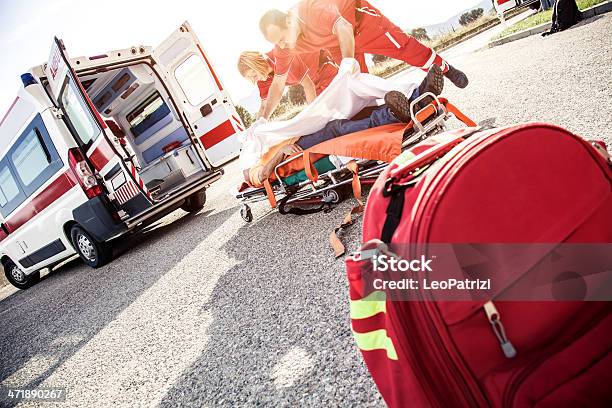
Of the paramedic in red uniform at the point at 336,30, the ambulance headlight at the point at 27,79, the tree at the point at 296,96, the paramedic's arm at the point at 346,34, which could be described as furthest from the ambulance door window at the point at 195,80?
the tree at the point at 296,96

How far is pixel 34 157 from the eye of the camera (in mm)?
5152

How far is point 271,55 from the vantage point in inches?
152

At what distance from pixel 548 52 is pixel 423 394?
5.81 meters

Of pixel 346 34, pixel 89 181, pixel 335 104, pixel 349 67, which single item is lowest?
pixel 335 104

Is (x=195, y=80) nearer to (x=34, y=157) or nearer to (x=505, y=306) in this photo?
(x=34, y=157)

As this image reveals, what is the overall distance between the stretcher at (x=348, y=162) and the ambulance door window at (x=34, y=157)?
10.6 feet

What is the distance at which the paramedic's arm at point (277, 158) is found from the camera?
9.73ft

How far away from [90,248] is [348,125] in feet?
15.6

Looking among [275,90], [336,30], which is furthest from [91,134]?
[336,30]

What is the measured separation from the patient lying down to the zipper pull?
5.53ft

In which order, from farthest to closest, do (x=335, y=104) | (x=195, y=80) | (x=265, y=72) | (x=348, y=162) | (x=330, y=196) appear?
(x=195, y=80)
(x=265, y=72)
(x=330, y=196)
(x=335, y=104)
(x=348, y=162)

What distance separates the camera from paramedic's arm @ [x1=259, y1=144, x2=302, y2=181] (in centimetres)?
297

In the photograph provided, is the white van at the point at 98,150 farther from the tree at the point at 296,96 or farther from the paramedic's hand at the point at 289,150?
the tree at the point at 296,96

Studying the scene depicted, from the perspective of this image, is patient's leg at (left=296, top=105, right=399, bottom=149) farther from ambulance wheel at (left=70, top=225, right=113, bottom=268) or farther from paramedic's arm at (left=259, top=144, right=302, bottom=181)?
ambulance wheel at (left=70, top=225, right=113, bottom=268)
